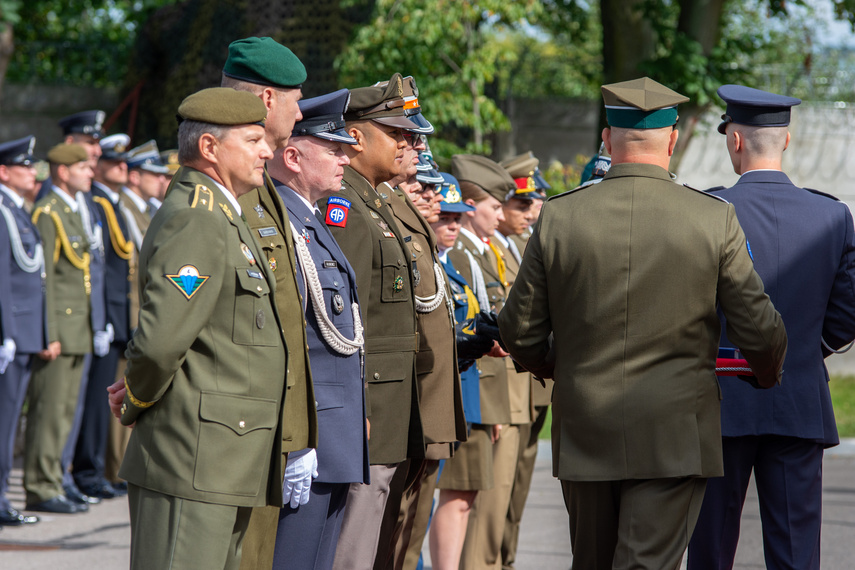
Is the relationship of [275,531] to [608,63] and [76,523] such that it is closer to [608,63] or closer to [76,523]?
[76,523]

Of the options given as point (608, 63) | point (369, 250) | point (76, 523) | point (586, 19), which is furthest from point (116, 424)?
point (586, 19)

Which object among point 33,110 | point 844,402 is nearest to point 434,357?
point 844,402

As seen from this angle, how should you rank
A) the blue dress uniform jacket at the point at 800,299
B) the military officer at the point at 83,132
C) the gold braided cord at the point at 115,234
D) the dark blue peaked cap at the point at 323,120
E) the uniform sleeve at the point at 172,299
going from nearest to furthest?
the uniform sleeve at the point at 172,299, the dark blue peaked cap at the point at 323,120, the blue dress uniform jacket at the point at 800,299, the military officer at the point at 83,132, the gold braided cord at the point at 115,234

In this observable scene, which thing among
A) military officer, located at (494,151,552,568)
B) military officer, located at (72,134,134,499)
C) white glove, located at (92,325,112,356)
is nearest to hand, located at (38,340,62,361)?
white glove, located at (92,325,112,356)

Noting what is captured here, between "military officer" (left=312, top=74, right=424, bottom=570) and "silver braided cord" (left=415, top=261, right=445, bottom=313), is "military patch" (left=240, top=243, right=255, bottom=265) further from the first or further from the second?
"silver braided cord" (left=415, top=261, right=445, bottom=313)

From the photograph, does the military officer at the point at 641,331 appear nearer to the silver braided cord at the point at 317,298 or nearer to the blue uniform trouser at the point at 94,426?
the silver braided cord at the point at 317,298

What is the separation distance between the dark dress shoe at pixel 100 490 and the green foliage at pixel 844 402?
6.28m

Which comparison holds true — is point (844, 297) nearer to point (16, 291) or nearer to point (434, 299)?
point (434, 299)

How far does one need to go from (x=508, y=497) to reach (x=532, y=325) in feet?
6.84

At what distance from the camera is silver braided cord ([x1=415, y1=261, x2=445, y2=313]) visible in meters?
4.21

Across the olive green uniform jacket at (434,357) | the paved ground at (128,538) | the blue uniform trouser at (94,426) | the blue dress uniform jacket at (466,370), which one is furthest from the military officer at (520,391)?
the blue uniform trouser at (94,426)

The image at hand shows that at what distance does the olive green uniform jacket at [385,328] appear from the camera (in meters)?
3.80

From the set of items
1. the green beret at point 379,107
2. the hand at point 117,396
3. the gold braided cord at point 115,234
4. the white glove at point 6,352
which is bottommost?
Answer: the white glove at point 6,352

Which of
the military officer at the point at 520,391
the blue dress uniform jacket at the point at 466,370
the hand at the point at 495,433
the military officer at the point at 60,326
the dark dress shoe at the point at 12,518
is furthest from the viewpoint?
the military officer at the point at 60,326
